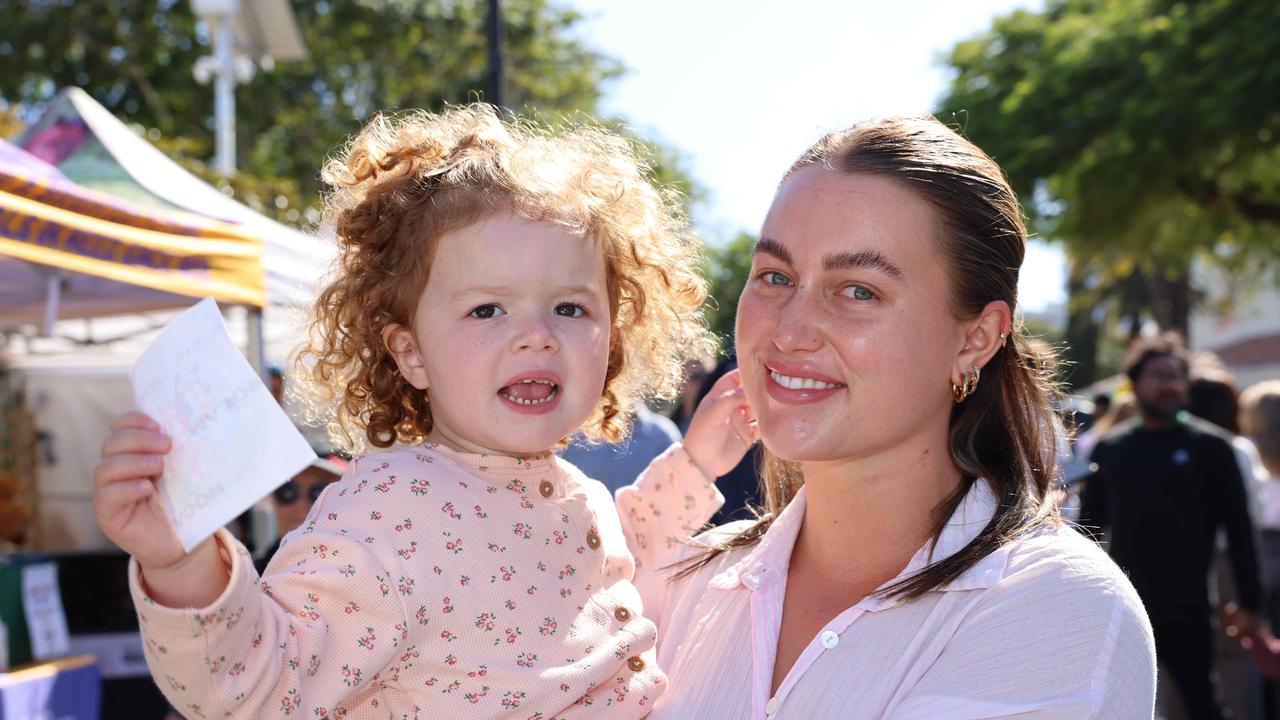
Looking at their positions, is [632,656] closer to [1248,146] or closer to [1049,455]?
[1049,455]

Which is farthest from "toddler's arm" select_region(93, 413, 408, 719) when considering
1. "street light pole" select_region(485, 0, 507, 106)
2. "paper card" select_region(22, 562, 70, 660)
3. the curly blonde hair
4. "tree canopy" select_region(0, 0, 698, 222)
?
"tree canopy" select_region(0, 0, 698, 222)

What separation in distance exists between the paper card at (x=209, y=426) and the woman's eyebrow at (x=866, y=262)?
963mm

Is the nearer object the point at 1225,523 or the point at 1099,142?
the point at 1225,523

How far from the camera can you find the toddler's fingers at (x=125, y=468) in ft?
4.72

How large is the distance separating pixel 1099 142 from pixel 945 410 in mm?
12740

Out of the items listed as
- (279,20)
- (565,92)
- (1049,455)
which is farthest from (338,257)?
(565,92)

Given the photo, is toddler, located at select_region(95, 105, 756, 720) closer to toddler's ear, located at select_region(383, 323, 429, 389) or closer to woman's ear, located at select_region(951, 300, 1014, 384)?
toddler's ear, located at select_region(383, 323, 429, 389)

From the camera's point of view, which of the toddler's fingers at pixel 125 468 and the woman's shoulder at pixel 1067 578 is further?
the woman's shoulder at pixel 1067 578

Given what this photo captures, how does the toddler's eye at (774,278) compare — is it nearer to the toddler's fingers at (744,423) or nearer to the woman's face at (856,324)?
the woman's face at (856,324)

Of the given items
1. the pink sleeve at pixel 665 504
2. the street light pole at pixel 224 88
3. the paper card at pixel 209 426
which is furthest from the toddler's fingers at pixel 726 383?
the street light pole at pixel 224 88

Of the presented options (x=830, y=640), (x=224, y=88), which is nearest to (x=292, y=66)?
(x=224, y=88)

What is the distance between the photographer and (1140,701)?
169cm

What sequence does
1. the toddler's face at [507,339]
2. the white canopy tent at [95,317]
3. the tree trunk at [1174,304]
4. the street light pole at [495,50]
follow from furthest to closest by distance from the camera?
the tree trunk at [1174,304]
the street light pole at [495,50]
the white canopy tent at [95,317]
the toddler's face at [507,339]

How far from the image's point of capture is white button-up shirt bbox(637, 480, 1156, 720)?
66.1 inches
